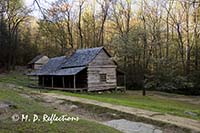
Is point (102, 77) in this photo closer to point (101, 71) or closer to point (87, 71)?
point (101, 71)

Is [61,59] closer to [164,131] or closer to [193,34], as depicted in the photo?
[193,34]

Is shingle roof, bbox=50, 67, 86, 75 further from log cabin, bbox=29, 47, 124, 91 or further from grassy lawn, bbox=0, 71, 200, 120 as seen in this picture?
grassy lawn, bbox=0, 71, 200, 120

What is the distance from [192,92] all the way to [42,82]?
20.5 meters

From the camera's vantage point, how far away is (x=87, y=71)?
32.1m

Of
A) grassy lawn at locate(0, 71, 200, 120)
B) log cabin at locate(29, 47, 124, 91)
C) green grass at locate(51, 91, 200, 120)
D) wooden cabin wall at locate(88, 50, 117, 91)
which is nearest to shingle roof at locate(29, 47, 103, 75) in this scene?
log cabin at locate(29, 47, 124, 91)

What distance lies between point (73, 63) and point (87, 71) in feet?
9.34

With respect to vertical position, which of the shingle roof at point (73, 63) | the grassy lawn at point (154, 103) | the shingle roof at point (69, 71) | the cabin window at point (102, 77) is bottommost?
the grassy lawn at point (154, 103)

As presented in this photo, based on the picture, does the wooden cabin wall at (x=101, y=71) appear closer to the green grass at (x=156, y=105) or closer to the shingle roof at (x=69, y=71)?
the shingle roof at (x=69, y=71)

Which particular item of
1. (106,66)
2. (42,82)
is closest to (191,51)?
(106,66)

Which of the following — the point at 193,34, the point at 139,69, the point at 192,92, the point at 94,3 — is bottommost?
the point at 192,92

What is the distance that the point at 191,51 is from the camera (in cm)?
4466

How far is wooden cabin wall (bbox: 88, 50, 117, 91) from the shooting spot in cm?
3244

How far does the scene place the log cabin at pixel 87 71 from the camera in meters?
32.2

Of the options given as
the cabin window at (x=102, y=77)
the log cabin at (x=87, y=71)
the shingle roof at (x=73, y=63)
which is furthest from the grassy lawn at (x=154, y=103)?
the cabin window at (x=102, y=77)
